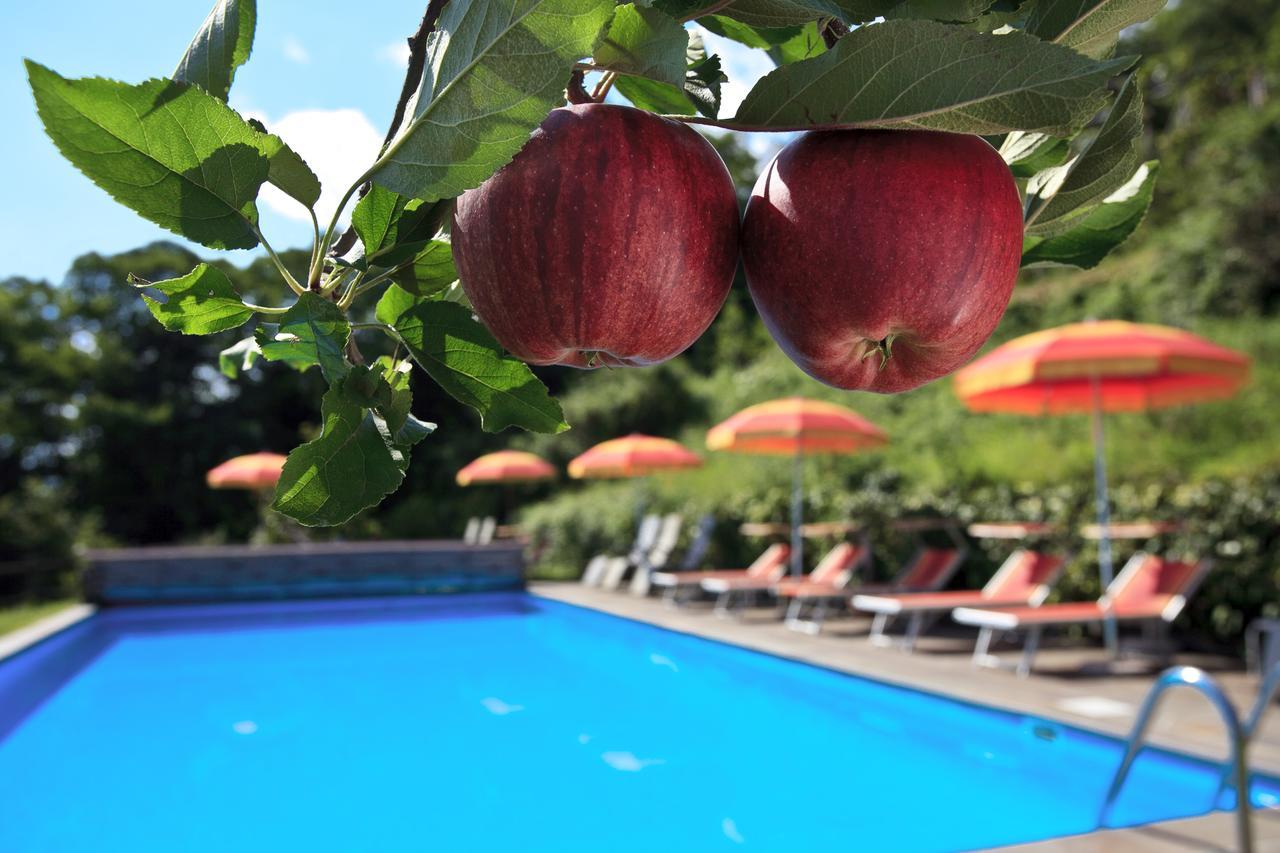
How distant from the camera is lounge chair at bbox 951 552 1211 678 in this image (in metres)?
7.46

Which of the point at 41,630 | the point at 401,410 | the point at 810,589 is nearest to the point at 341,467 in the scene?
the point at 401,410

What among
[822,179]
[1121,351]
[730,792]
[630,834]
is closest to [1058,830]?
[730,792]

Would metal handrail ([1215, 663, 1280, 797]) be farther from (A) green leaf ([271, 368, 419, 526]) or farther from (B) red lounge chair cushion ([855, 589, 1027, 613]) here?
(A) green leaf ([271, 368, 419, 526])

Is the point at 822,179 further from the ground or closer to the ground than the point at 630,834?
further from the ground

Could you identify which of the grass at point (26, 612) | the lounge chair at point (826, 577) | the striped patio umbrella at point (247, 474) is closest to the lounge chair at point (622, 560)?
the lounge chair at point (826, 577)

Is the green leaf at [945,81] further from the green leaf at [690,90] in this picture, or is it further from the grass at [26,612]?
the grass at [26,612]

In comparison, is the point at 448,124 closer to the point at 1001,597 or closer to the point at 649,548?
the point at 1001,597

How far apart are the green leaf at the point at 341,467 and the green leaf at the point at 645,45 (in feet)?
0.51

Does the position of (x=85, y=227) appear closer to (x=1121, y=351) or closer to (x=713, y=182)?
(x=713, y=182)

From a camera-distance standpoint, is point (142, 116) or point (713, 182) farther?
point (713, 182)

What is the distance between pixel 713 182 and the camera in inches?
17.3

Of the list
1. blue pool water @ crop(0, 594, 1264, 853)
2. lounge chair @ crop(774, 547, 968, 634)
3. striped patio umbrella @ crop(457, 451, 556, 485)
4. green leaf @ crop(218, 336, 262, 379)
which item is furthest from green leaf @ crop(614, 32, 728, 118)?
striped patio umbrella @ crop(457, 451, 556, 485)

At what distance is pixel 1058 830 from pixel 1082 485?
17.4 feet

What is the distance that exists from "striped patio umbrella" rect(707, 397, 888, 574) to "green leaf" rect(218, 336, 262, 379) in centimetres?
1113
